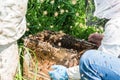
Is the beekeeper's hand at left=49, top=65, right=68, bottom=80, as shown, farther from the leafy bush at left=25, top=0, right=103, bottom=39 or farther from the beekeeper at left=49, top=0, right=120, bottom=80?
the leafy bush at left=25, top=0, right=103, bottom=39

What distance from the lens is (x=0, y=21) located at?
2.57 meters

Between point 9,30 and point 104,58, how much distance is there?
2.07ft

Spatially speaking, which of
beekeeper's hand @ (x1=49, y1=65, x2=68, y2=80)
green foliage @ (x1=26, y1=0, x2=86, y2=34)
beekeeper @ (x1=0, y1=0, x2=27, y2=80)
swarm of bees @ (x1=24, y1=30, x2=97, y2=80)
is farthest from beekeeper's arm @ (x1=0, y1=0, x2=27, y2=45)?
green foliage @ (x1=26, y1=0, x2=86, y2=34)

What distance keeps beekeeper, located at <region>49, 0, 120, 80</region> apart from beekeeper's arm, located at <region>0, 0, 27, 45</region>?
18.5 inches

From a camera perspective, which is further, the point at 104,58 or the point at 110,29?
the point at 110,29

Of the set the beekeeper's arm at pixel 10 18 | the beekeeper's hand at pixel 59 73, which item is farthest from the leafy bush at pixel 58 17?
the beekeeper's arm at pixel 10 18

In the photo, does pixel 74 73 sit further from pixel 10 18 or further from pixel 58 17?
pixel 58 17

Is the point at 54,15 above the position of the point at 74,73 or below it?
above

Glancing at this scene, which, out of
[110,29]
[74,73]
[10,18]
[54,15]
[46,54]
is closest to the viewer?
[10,18]

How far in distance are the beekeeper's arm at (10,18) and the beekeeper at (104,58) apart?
469mm

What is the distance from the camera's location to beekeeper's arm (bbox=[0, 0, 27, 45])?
8.37 feet

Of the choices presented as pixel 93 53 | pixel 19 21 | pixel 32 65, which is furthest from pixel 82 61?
pixel 32 65

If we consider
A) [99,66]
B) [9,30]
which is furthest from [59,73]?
[9,30]

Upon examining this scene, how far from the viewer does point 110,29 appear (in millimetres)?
2742
